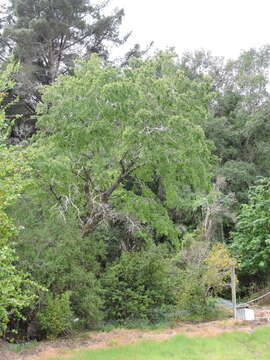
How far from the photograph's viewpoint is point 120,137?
35.7ft

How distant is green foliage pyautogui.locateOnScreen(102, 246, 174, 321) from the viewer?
11.8 meters

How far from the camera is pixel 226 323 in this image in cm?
1084

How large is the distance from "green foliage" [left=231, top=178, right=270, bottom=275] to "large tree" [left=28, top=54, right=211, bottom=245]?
6.62 meters

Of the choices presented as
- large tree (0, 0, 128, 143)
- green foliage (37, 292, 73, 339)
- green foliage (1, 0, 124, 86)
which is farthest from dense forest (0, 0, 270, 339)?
green foliage (1, 0, 124, 86)

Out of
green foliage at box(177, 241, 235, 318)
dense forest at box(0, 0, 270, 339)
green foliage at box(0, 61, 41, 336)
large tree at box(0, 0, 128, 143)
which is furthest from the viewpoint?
large tree at box(0, 0, 128, 143)

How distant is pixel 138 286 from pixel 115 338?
2802mm

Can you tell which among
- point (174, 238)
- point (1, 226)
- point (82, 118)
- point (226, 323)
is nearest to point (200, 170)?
point (174, 238)

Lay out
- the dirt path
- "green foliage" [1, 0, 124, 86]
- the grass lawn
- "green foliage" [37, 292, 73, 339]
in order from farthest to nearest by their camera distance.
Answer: "green foliage" [1, 0, 124, 86]
"green foliage" [37, 292, 73, 339]
the dirt path
the grass lawn

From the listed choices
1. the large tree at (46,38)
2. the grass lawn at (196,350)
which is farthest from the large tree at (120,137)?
the large tree at (46,38)

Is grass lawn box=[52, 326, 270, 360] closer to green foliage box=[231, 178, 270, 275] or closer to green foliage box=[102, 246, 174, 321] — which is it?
green foliage box=[102, 246, 174, 321]

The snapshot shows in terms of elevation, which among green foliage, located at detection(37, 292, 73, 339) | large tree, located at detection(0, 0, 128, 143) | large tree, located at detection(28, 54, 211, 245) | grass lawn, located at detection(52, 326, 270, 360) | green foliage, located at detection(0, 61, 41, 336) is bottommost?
grass lawn, located at detection(52, 326, 270, 360)

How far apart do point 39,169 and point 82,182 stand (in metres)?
1.92

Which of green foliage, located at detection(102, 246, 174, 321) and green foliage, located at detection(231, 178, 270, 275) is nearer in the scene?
green foliage, located at detection(102, 246, 174, 321)

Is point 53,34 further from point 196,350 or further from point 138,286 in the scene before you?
point 196,350
